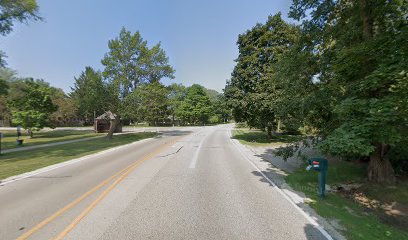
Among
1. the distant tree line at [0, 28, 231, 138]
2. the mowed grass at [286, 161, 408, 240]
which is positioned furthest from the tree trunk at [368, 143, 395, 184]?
the distant tree line at [0, 28, 231, 138]

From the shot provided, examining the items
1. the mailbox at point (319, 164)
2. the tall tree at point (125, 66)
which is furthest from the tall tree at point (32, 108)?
the mailbox at point (319, 164)

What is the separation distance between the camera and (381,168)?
9.53 metres

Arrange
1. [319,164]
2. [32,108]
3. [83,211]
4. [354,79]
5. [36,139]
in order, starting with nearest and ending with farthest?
[83,211] < [319,164] < [354,79] < [36,139] < [32,108]

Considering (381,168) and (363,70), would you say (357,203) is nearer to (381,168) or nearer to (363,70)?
(381,168)

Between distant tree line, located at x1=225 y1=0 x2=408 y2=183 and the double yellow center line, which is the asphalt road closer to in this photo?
the double yellow center line

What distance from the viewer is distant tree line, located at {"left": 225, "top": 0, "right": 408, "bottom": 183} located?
21.7ft

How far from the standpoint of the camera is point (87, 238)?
479 centimetres

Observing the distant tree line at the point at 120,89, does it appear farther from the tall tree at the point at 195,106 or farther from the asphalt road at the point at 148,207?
the tall tree at the point at 195,106

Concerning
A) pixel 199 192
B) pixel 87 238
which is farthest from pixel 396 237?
pixel 87 238

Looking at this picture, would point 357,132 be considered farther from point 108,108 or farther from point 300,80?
point 108,108

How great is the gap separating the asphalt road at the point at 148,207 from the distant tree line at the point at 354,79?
2.87m

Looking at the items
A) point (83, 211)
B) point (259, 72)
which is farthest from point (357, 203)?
point (259, 72)

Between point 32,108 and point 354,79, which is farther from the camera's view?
point 32,108

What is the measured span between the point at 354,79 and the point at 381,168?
12.6ft
